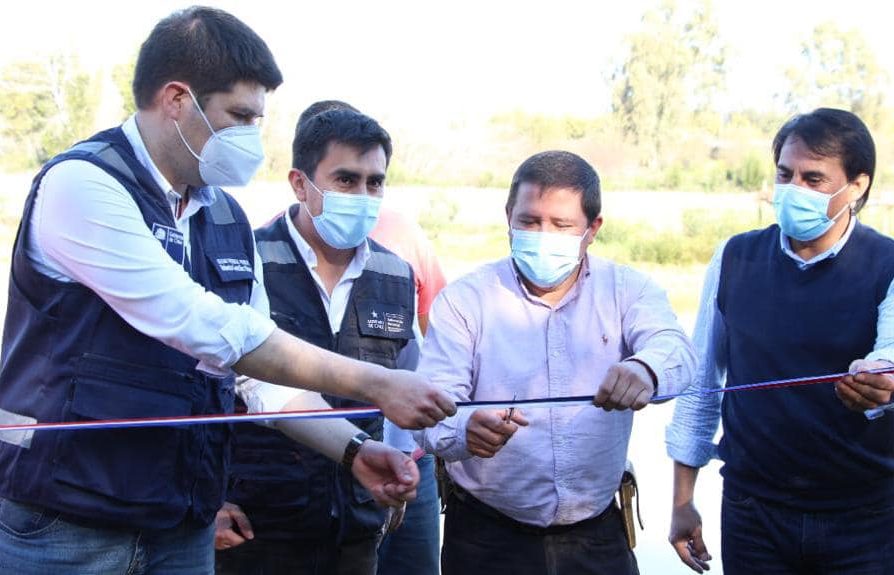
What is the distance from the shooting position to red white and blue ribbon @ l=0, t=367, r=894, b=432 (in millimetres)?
2623

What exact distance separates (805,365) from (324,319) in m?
1.57

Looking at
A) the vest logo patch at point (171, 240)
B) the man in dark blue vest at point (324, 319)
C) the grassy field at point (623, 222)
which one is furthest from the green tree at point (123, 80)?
the vest logo patch at point (171, 240)

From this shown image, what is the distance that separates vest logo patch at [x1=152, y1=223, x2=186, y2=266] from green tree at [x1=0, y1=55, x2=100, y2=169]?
1034 inches

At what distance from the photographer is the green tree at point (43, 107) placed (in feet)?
91.5

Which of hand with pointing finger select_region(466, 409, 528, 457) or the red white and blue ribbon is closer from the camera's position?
the red white and blue ribbon

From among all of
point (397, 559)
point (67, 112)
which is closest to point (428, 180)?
point (67, 112)

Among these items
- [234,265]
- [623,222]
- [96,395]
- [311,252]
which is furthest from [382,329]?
[623,222]

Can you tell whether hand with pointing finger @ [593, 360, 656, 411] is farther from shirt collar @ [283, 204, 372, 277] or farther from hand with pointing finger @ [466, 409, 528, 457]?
shirt collar @ [283, 204, 372, 277]

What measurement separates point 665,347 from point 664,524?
4253 millimetres

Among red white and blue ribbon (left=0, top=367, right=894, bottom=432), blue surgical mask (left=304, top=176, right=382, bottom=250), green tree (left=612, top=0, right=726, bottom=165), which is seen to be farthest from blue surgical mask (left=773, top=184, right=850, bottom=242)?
green tree (left=612, top=0, right=726, bottom=165)

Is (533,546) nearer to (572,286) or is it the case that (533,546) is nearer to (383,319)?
(572,286)

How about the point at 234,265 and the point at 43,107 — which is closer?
the point at 234,265

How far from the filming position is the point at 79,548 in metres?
2.67

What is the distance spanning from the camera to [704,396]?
4.16m
